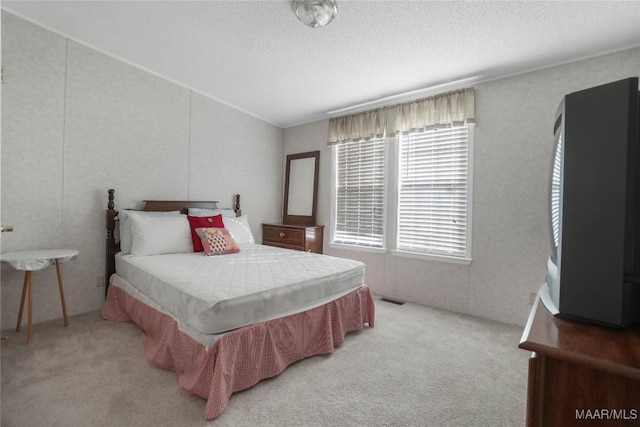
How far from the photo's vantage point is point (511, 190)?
272cm

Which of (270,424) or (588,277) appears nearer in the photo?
(588,277)

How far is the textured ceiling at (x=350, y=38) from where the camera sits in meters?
1.97

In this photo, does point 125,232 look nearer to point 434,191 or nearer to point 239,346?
point 239,346

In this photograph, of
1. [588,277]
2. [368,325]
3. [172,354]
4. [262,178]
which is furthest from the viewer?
[262,178]

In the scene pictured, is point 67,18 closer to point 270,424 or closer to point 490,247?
point 270,424

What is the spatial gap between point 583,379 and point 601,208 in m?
0.47

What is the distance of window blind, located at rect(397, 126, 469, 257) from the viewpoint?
9.95ft

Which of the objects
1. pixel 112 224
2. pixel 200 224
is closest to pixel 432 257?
pixel 200 224

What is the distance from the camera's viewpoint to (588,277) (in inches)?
32.7

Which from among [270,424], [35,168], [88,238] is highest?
[35,168]

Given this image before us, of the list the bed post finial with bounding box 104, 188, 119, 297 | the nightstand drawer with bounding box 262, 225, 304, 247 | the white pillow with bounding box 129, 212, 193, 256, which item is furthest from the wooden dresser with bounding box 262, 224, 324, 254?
the bed post finial with bounding box 104, 188, 119, 297

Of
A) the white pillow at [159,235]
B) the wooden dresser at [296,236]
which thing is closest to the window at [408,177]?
the wooden dresser at [296,236]

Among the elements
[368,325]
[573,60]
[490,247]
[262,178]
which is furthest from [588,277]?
[262,178]

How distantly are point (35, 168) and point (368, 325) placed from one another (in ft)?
10.4
